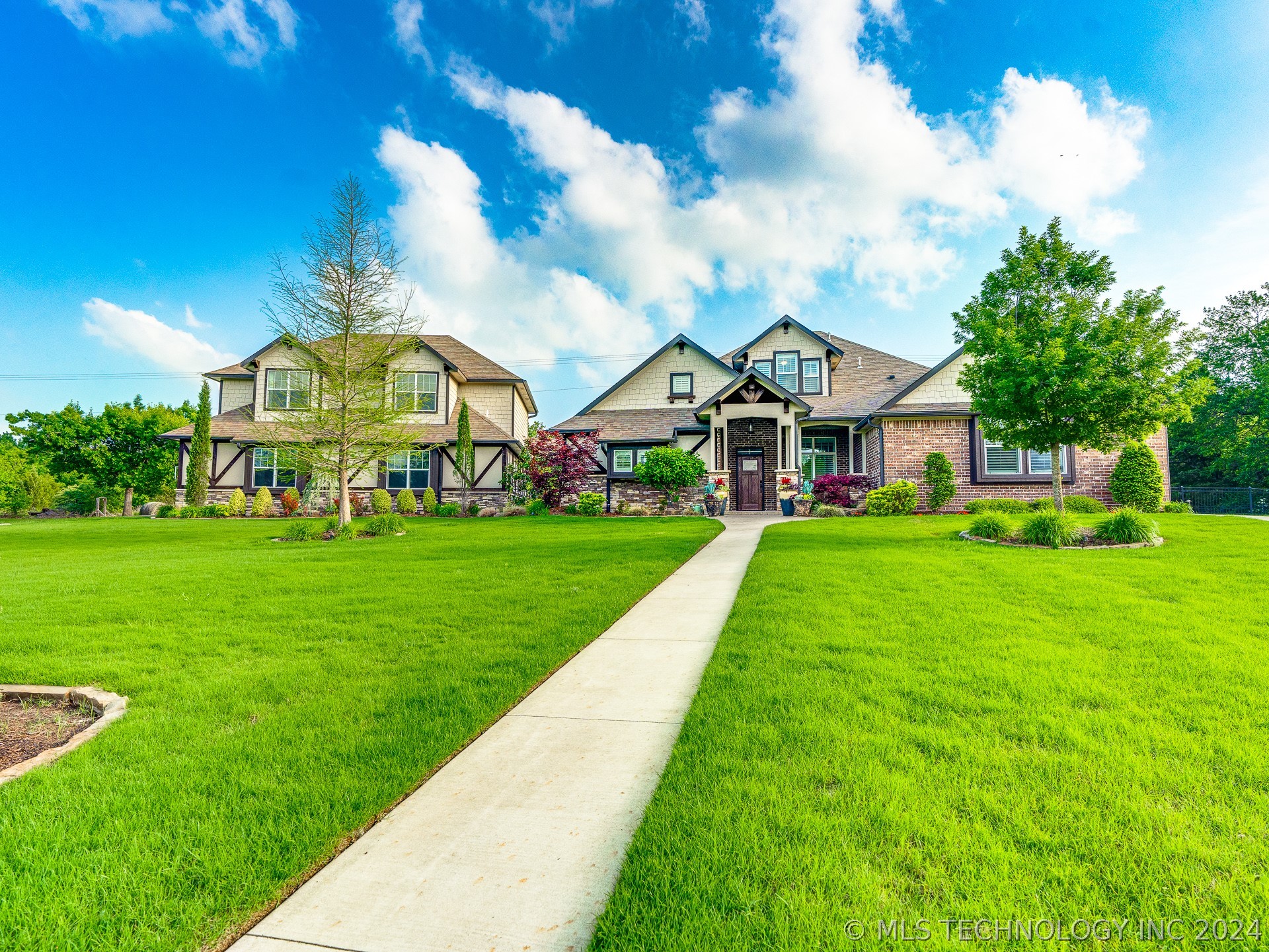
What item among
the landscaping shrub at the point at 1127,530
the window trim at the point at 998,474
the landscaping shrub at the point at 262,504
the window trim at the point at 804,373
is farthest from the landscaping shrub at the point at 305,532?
the window trim at the point at 998,474

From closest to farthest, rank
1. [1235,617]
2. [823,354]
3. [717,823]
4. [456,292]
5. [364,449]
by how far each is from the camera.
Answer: [717,823], [1235,617], [364,449], [456,292], [823,354]

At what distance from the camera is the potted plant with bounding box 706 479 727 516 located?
20.5 metres

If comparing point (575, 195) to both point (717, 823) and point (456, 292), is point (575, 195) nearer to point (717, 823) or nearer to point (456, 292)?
point (456, 292)

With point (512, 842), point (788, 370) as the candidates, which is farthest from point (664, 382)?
point (512, 842)

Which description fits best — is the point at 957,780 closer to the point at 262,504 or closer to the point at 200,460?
the point at 262,504

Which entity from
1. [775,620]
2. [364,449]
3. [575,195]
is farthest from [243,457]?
[775,620]

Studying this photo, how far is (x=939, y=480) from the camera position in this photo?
61.2 ft

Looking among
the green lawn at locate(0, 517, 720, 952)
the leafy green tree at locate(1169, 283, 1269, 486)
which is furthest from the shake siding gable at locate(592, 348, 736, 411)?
the leafy green tree at locate(1169, 283, 1269, 486)

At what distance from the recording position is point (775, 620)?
17.9 ft

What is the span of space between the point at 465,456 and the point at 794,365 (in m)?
14.2

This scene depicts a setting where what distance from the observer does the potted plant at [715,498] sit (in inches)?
806

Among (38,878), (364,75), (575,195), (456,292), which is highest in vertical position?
(364,75)

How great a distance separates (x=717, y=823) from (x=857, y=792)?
67cm

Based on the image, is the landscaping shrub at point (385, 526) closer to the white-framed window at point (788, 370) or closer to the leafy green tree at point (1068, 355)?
the leafy green tree at point (1068, 355)
